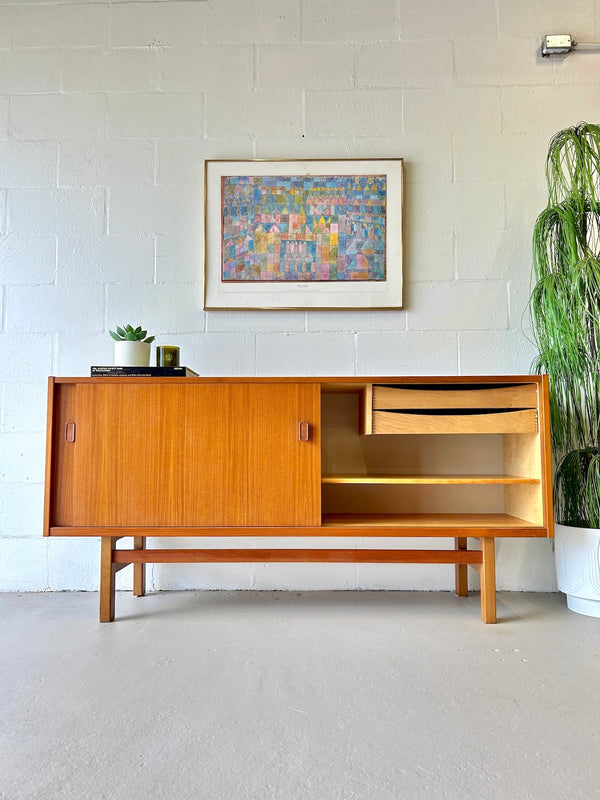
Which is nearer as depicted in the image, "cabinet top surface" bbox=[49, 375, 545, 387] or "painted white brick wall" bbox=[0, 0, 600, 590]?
"cabinet top surface" bbox=[49, 375, 545, 387]

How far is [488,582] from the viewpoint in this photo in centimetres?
180

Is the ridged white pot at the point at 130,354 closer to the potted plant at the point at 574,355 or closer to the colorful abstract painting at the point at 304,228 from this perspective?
the colorful abstract painting at the point at 304,228

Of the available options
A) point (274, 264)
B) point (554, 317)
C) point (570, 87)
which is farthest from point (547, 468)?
point (570, 87)

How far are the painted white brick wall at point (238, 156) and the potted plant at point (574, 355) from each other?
0.87 ft

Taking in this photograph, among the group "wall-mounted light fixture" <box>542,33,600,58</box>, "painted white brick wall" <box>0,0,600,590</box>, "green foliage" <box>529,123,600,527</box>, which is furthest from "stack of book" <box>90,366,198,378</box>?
"wall-mounted light fixture" <box>542,33,600,58</box>

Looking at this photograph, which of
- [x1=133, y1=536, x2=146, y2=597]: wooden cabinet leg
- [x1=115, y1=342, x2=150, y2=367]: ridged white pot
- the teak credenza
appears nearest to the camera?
the teak credenza

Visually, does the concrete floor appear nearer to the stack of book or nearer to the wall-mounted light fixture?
the stack of book

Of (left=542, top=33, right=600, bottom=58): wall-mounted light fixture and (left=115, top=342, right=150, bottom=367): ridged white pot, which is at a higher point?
(left=542, top=33, right=600, bottom=58): wall-mounted light fixture

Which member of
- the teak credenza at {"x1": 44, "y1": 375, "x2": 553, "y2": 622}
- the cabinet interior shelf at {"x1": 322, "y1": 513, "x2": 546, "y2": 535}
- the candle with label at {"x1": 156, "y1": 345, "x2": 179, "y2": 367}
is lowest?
the cabinet interior shelf at {"x1": 322, "y1": 513, "x2": 546, "y2": 535}

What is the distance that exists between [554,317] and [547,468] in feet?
1.74

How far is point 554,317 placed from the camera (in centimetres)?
191

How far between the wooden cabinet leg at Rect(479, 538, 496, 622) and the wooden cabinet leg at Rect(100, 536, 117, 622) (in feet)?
4.08

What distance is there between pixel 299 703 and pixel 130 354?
126cm

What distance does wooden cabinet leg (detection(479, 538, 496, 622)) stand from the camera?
180cm
